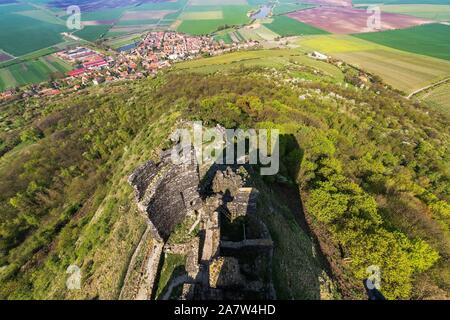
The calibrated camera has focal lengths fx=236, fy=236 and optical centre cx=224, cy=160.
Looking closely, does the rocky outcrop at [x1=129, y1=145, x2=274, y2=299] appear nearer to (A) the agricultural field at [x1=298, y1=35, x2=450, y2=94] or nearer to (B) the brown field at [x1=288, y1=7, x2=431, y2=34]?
(A) the agricultural field at [x1=298, y1=35, x2=450, y2=94]

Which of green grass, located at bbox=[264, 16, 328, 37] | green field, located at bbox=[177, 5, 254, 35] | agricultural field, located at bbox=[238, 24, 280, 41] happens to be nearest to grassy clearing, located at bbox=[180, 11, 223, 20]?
Answer: green field, located at bbox=[177, 5, 254, 35]

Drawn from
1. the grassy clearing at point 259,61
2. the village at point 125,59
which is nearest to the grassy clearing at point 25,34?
the village at point 125,59

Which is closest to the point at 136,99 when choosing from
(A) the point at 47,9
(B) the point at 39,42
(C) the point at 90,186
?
(C) the point at 90,186

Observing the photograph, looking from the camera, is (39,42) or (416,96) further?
(39,42)

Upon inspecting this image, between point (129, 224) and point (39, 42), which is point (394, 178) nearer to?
point (129, 224)

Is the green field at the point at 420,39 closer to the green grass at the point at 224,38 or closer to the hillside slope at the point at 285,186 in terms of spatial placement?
the hillside slope at the point at 285,186
